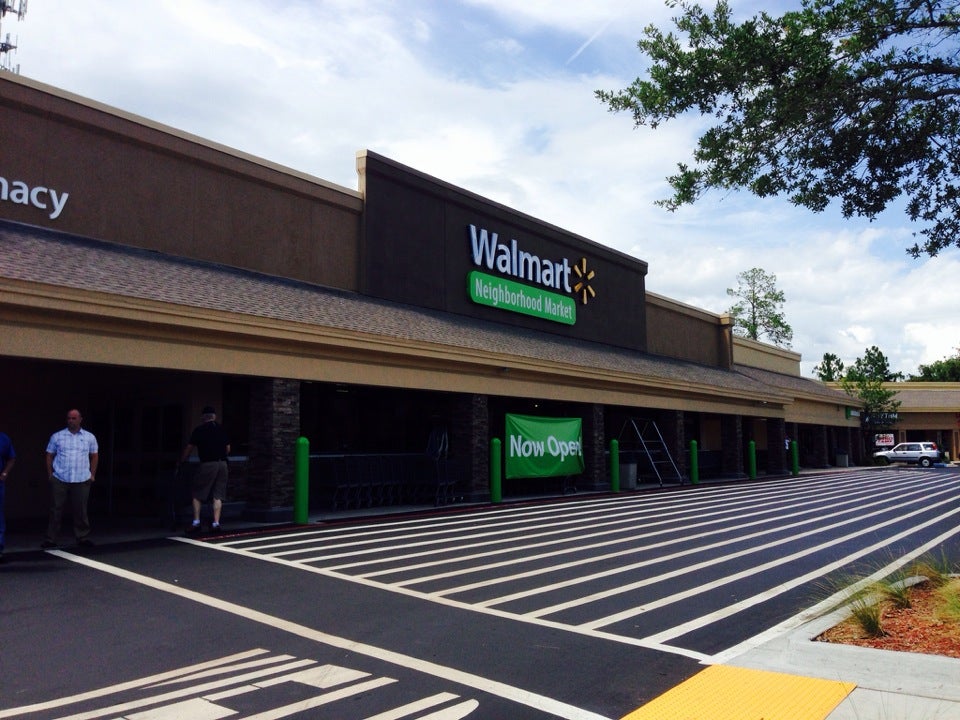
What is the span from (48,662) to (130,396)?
11.3m

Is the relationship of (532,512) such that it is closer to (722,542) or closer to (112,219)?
(722,542)

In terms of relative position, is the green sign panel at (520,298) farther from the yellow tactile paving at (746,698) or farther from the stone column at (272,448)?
the yellow tactile paving at (746,698)

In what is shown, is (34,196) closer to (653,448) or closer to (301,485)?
(301,485)

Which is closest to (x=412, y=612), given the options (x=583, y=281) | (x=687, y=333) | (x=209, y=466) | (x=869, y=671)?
(x=869, y=671)

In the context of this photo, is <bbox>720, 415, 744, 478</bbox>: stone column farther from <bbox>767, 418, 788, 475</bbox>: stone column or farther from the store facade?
the store facade

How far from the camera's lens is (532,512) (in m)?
17.5

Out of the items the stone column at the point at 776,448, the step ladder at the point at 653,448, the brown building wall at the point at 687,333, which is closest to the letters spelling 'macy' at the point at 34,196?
the step ladder at the point at 653,448

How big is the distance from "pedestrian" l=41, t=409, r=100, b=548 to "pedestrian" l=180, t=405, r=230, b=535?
5.66ft

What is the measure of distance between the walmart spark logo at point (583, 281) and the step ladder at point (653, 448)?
4583 mm

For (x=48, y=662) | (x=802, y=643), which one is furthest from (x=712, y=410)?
(x=48, y=662)

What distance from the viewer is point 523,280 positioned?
83.1ft

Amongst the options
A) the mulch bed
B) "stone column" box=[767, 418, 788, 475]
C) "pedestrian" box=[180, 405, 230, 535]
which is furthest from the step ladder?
the mulch bed

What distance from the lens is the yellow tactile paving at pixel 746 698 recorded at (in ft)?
16.4

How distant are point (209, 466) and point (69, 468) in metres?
2.18
